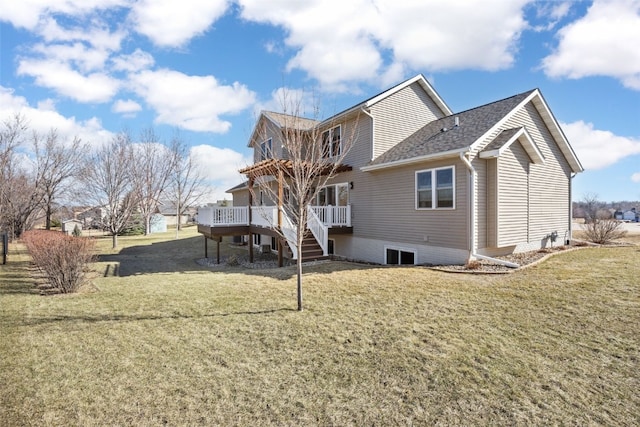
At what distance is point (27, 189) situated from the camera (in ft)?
86.9

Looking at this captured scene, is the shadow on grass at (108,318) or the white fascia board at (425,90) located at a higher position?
the white fascia board at (425,90)

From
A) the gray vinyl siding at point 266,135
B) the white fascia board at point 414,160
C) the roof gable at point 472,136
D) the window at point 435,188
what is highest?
the gray vinyl siding at point 266,135

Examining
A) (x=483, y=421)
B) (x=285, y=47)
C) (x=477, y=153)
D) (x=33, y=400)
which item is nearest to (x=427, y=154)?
(x=477, y=153)

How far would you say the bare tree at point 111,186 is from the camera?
25.2m

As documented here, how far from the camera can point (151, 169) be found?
3594 centimetres

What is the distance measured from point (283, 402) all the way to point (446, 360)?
2243 mm

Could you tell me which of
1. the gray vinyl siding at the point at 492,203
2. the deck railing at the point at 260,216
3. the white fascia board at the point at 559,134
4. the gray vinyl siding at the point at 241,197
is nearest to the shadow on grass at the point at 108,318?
the gray vinyl siding at the point at 492,203

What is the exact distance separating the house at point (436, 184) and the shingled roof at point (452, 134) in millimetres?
66

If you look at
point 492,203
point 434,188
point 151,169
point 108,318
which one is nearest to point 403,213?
point 434,188

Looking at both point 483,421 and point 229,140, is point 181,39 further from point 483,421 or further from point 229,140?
point 483,421

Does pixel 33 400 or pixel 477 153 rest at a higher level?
pixel 477 153

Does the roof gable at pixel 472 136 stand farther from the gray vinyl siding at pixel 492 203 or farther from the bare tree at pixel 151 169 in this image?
the bare tree at pixel 151 169

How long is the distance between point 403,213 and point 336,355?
28.4 feet

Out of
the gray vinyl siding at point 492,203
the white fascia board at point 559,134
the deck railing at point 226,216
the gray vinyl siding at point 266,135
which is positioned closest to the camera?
the gray vinyl siding at point 492,203
